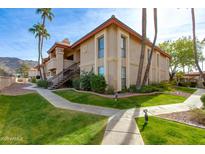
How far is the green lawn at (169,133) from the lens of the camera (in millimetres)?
4266

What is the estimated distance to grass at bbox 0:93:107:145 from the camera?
4559 millimetres

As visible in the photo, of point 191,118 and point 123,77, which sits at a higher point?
point 123,77

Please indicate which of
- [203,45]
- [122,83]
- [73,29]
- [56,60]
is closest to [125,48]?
[122,83]

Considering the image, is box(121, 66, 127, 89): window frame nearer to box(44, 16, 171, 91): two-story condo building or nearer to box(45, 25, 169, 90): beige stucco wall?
box(44, 16, 171, 91): two-story condo building

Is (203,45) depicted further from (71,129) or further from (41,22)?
(71,129)

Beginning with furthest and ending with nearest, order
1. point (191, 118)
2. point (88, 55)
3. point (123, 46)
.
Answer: point (88, 55) < point (123, 46) < point (191, 118)

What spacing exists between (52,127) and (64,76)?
11508mm

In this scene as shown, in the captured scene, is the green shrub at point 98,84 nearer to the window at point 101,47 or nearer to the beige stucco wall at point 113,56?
the beige stucco wall at point 113,56

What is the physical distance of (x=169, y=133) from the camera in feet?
15.5

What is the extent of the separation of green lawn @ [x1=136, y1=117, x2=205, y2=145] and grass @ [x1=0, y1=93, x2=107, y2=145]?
4.45 feet

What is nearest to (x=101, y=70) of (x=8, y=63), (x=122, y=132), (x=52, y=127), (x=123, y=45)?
(x=123, y=45)

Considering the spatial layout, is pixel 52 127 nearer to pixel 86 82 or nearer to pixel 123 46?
pixel 86 82

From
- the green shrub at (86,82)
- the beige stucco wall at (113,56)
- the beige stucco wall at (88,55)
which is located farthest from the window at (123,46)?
the green shrub at (86,82)

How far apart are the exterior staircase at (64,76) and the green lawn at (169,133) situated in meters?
11.7
